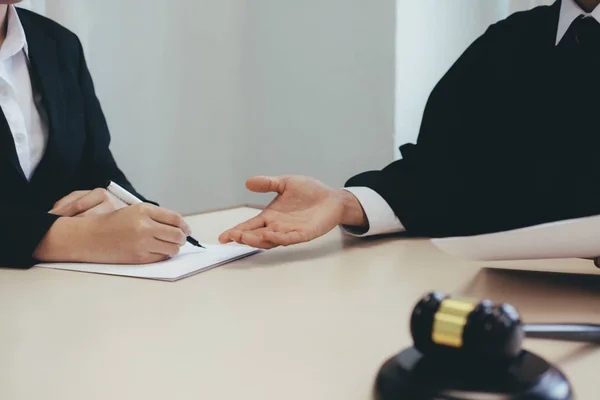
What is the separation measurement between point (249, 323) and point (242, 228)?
13.7 inches

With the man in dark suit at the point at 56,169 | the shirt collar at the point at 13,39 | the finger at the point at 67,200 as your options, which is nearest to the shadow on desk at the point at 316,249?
the man in dark suit at the point at 56,169

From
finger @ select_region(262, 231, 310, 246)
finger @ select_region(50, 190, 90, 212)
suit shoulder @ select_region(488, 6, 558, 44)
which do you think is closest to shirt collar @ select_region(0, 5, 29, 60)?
finger @ select_region(50, 190, 90, 212)

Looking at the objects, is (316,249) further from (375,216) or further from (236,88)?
(236,88)

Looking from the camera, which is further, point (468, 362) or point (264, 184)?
point (264, 184)

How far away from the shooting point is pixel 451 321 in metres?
0.35

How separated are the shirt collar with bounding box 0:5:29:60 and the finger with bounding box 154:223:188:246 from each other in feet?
1.96

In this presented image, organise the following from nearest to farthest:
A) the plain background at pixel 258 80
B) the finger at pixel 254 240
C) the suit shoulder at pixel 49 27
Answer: the finger at pixel 254 240 < the suit shoulder at pixel 49 27 < the plain background at pixel 258 80

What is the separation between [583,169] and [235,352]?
0.61m

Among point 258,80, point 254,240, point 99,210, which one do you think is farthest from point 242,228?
point 258,80

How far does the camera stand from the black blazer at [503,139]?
1.04 meters

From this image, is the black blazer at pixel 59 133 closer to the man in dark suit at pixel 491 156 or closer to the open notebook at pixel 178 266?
the open notebook at pixel 178 266

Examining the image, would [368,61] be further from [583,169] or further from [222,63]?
[583,169]

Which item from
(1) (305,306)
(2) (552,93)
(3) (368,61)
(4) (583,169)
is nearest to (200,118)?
(3) (368,61)

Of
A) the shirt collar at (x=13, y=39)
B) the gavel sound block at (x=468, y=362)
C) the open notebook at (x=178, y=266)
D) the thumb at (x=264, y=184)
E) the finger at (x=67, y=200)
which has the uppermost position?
the shirt collar at (x=13, y=39)
